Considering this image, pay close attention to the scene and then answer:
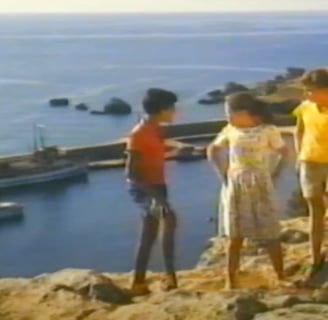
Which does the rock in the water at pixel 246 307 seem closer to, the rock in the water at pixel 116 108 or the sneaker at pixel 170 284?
the sneaker at pixel 170 284

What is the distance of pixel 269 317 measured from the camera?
4590 millimetres

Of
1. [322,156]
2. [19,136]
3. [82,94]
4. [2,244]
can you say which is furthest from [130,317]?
[82,94]

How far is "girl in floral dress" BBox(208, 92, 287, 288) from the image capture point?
5.23 metres

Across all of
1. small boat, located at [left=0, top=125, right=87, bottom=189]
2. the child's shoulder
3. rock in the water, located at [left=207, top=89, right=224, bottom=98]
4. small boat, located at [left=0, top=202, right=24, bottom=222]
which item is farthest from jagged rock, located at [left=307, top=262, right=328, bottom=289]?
rock in the water, located at [left=207, top=89, right=224, bottom=98]

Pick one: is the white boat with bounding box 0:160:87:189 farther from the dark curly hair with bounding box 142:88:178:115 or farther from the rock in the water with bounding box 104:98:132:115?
the dark curly hair with bounding box 142:88:178:115

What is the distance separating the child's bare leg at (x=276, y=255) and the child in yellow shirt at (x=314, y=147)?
0.17m

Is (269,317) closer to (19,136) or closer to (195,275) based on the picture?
(195,275)

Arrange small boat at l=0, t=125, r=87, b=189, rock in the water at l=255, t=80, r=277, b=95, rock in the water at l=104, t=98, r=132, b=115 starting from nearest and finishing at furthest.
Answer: small boat at l=0, t=125, r=87, b=189
rock in the water at l=104, t=98, r=132, b=115
rock in the water at l=255, t=80, r=277, b=95

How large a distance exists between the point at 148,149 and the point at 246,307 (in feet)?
3.02

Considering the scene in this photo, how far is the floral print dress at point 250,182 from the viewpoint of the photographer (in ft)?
17.2

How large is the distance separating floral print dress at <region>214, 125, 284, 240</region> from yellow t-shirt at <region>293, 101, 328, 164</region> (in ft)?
0.53

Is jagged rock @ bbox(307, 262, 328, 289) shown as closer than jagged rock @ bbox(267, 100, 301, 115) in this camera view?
Yes

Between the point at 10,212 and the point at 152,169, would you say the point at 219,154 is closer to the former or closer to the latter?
the point at 152,169

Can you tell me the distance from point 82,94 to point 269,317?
215 feet
